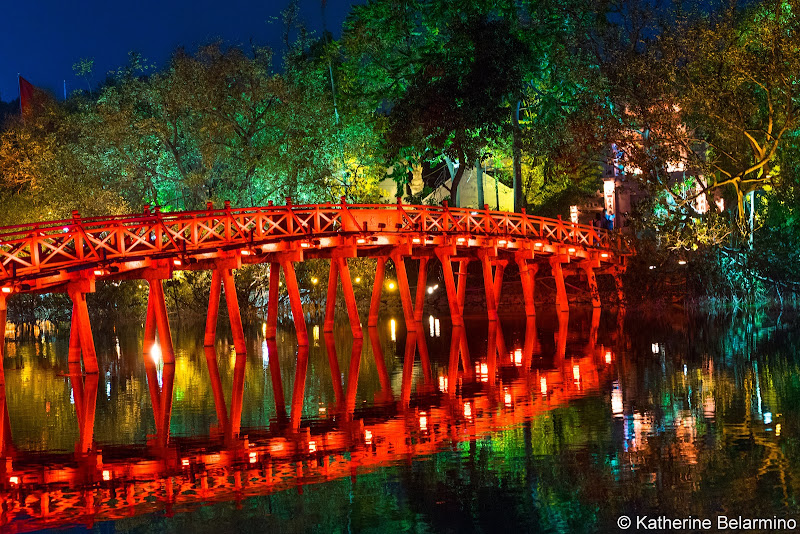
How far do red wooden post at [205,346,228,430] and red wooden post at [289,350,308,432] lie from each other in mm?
1210

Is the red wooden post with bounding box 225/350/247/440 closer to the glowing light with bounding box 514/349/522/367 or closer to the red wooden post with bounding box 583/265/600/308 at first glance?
the glowing light with bounding box 514/349/522/367

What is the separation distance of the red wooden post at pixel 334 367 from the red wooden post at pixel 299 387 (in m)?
0.66

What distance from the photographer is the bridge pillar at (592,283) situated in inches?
1575

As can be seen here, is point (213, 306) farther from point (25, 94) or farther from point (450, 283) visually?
point (25, 94)

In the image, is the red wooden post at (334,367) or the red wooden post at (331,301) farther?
the red wooden post at (331,301)

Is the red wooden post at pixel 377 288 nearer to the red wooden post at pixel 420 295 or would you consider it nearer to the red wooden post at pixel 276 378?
the red wooden post at pixel 420 295

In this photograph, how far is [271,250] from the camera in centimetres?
2839

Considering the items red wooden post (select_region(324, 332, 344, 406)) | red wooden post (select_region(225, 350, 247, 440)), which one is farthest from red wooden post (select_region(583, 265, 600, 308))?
red wooden post (select_region(225, 350, 247, 440))

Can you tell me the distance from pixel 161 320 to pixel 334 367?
510cm

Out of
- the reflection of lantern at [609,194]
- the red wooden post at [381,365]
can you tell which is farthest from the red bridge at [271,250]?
the reflection of lantern at [609,194]

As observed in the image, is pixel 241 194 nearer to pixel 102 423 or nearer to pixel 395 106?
pixel 395 106

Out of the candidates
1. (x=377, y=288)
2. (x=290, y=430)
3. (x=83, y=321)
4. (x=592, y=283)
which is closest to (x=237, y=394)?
(x=290, y=430)

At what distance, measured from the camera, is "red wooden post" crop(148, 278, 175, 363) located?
26.0m

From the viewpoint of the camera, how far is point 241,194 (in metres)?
49.5
